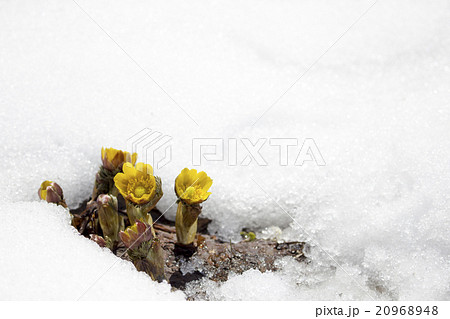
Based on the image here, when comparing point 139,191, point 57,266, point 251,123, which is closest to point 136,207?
point 139,191

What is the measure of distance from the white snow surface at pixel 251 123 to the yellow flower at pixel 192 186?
41 centimetres

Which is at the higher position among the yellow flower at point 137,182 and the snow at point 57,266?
the yellow flower at point 137,182

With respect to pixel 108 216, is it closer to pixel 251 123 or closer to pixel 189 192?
pixel 189 192

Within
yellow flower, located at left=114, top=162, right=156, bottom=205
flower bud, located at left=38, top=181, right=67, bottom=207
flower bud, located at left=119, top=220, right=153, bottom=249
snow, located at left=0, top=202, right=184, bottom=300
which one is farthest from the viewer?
flower bud, located at left=38, top=181, right=67, bottom=207

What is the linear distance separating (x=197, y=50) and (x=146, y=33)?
45cm

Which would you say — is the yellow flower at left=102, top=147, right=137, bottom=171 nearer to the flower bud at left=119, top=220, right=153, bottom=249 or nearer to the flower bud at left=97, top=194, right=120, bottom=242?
the flower bud at left=97, top=194, right=120, bottom=242

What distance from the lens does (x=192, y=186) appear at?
2.14 m

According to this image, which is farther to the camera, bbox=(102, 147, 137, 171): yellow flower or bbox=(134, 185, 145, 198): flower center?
bbox=(102, 147, 137, 171): yellow flower

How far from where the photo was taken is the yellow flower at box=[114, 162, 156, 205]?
207 cm

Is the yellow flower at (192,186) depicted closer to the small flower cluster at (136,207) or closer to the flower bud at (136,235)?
the small flower cluster at (136,207)

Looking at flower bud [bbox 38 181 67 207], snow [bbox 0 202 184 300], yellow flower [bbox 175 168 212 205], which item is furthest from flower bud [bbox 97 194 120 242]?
yellow flower [bbox 175 168 212 205]

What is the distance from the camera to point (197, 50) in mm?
3410

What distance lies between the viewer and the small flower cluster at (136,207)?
2.01 m

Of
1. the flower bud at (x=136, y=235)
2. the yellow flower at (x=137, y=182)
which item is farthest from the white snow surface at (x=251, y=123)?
the yellow flower at (x=137, y=182)
